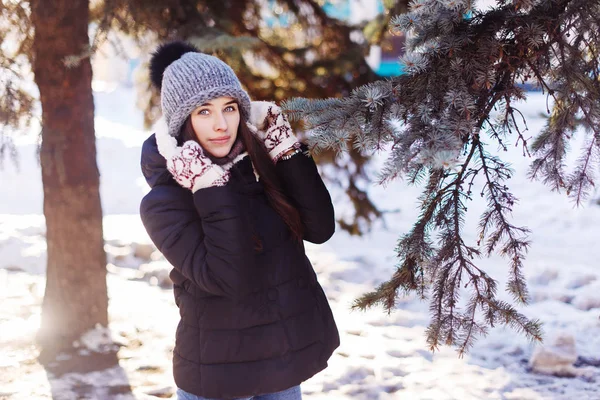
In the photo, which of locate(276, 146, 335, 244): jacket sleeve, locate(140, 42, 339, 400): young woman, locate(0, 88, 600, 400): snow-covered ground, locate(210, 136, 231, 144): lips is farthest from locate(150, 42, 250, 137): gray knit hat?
locate(0, 88, 600, 400): snow-covered ground

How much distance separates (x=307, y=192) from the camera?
7.30 feet

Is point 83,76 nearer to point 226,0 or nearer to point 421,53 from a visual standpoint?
point 226,0

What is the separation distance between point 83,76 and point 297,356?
10.8 ft

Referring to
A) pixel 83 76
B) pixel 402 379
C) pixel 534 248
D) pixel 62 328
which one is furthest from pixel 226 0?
pixel 534 248

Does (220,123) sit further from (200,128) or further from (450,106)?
(450,106)

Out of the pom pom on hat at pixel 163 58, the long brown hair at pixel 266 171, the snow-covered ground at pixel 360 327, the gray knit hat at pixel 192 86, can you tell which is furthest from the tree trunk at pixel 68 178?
the long brown hair at pixel 266 171

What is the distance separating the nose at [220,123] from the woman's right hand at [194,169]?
0.40 feet

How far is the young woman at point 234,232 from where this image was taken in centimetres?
202

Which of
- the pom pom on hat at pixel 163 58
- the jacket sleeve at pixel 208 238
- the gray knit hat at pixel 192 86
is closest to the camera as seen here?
the jacket sleeve at pixel 208 238

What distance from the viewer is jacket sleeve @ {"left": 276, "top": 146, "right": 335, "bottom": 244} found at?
2215 millimetres

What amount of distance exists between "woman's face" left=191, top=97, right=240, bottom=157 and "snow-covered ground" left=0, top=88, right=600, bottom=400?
2.22 meters

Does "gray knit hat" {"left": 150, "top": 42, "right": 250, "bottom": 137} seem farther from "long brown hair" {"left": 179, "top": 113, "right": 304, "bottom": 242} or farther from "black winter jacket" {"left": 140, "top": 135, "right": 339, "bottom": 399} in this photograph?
"black winter jacket" {"left": 140, "top": 135, "right": 339, "bottom": 399}

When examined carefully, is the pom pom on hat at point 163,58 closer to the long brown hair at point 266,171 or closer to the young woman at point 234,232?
the young woman at point 234,232

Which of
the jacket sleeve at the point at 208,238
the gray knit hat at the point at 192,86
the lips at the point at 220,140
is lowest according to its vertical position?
the jacket sleeve at the point at 208,238
